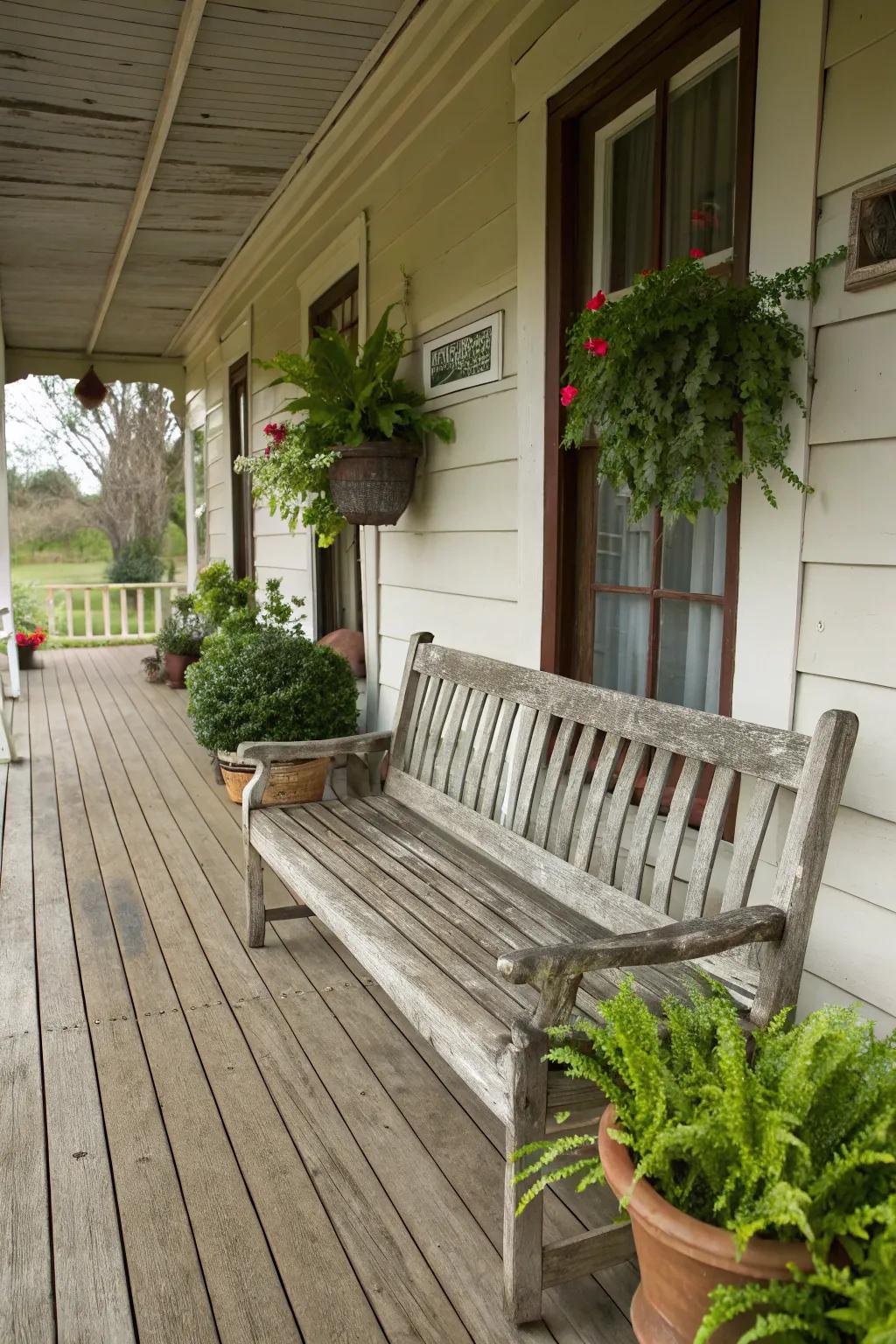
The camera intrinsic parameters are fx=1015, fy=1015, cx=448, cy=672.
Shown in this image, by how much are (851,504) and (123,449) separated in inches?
621

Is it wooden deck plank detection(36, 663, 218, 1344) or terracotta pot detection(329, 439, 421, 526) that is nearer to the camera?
wooden deck plank detection(36, 663, 218, 1344)

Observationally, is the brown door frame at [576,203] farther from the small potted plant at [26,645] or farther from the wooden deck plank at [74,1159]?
the small potted plant at [26,645]

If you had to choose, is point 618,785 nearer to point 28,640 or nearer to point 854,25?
point 854,25

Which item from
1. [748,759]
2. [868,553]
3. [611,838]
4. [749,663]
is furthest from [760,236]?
[611,838]

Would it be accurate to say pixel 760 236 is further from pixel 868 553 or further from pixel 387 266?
pixel 387 266

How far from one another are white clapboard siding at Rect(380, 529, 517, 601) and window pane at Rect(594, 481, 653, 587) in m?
0.48

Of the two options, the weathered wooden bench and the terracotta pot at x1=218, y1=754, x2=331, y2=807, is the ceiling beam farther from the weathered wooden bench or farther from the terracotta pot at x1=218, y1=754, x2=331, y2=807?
the terracotta pot at x1=218, y1=754, x2=331, y2=807

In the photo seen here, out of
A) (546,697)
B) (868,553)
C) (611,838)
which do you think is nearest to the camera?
(868,553)

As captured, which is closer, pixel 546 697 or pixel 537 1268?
pixel 537 1268

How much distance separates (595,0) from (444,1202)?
2.68m

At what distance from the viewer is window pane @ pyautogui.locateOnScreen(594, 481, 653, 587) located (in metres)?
2.54

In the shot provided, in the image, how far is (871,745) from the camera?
69.8 inches

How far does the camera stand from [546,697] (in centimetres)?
240

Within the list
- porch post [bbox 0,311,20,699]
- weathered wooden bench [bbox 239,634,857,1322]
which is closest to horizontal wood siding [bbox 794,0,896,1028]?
weathered wooden bench [bbox 239,634,857,1322]
